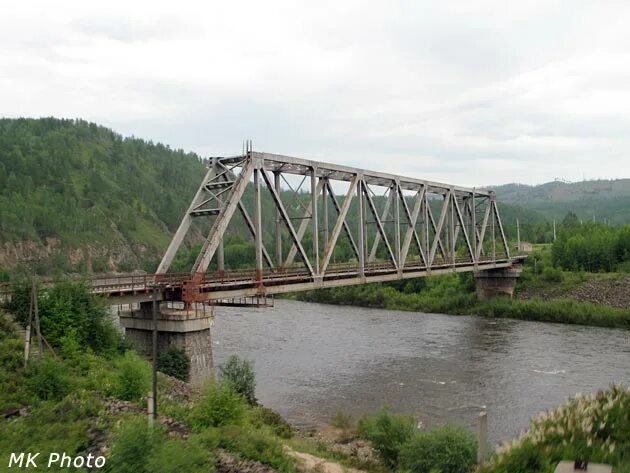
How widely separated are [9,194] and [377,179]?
106 m

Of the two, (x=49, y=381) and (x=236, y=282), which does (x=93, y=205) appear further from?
(x=49, y=381)

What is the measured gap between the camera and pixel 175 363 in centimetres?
2119

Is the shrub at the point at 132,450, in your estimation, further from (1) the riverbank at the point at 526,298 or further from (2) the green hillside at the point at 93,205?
(2) the green hillside at the point at 93,205

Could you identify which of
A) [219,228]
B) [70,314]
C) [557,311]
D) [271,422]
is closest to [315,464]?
[271,422]

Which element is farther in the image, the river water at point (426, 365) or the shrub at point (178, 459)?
the river water at point (426, 365)

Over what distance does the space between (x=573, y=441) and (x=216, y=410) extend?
9.41 meters

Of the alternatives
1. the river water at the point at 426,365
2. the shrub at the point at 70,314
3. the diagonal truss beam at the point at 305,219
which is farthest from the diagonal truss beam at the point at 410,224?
the shrub at the point at 70,314

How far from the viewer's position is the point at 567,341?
125 feet

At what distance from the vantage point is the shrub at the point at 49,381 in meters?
15.0

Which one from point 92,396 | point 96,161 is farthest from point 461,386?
point 96,161

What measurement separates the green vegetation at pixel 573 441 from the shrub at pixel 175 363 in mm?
14587

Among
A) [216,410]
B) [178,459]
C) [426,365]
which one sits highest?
[178,459]

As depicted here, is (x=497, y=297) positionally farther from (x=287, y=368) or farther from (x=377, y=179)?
(x=287, y=368)

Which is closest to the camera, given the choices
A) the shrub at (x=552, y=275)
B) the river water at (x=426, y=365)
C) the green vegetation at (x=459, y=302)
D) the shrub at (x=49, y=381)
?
the shrub at (x=49, y=381)
